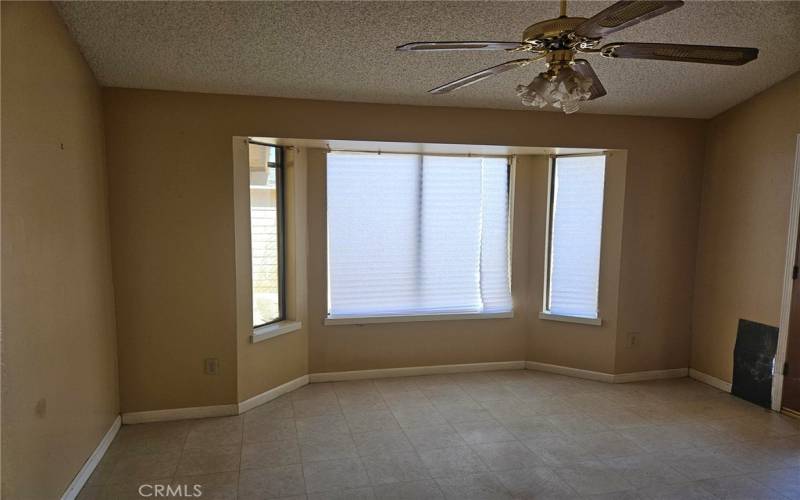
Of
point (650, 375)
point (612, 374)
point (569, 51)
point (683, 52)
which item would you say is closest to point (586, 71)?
point (569, 51)

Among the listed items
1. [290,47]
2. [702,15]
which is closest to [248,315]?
[290,47]

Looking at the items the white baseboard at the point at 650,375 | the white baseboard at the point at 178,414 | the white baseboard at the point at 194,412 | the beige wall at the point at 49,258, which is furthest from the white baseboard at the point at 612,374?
the beige wall at the point at 49,258

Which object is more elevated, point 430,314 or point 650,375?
point 430,314

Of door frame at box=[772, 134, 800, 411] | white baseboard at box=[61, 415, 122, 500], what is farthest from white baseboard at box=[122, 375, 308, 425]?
door frame at box=[772, 134, 800, 411]

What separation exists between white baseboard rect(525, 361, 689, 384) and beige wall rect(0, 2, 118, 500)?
3486 mm

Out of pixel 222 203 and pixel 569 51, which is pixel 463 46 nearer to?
pixel 569 51

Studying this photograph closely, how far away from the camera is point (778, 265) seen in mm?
3609

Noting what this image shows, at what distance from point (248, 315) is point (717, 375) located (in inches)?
151

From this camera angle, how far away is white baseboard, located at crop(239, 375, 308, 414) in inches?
141

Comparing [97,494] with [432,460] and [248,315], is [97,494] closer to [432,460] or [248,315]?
[248,315]

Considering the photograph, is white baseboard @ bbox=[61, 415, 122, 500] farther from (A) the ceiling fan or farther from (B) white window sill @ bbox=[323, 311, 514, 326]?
(A) the ceiling fan

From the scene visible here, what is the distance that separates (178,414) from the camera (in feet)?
11.3

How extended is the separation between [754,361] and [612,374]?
102 cm

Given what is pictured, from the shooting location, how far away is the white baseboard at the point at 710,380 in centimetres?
404
